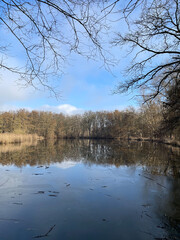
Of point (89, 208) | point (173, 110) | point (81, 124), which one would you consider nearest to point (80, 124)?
point (81, 124)

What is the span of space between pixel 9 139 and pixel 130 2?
23.7 metres

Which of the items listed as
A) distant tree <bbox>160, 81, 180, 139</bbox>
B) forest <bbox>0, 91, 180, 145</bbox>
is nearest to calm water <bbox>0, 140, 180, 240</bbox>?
distant tree <bbox>160, 81, 180, 139</bbox>

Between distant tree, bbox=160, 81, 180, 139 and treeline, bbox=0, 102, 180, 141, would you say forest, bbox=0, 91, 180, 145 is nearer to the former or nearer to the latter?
treeline, bbox=0, 102, 180, 141

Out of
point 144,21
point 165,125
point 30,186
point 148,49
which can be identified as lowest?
point 30,186

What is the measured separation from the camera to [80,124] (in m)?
49.6

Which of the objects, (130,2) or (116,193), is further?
(116,193)

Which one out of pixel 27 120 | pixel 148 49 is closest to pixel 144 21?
pixel 148 49

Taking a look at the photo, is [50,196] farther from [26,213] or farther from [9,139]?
[9,139]

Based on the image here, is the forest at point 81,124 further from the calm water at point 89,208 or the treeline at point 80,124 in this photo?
the calm water at point 89,208

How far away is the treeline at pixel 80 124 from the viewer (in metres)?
33.3

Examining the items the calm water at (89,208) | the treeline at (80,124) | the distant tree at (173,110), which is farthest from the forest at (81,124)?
the calm water at (89,208)

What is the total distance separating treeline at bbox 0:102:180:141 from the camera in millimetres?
33312

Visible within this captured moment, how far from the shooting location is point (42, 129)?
141 feet

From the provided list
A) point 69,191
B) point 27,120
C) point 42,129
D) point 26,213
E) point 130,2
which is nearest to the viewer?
point 130,2
